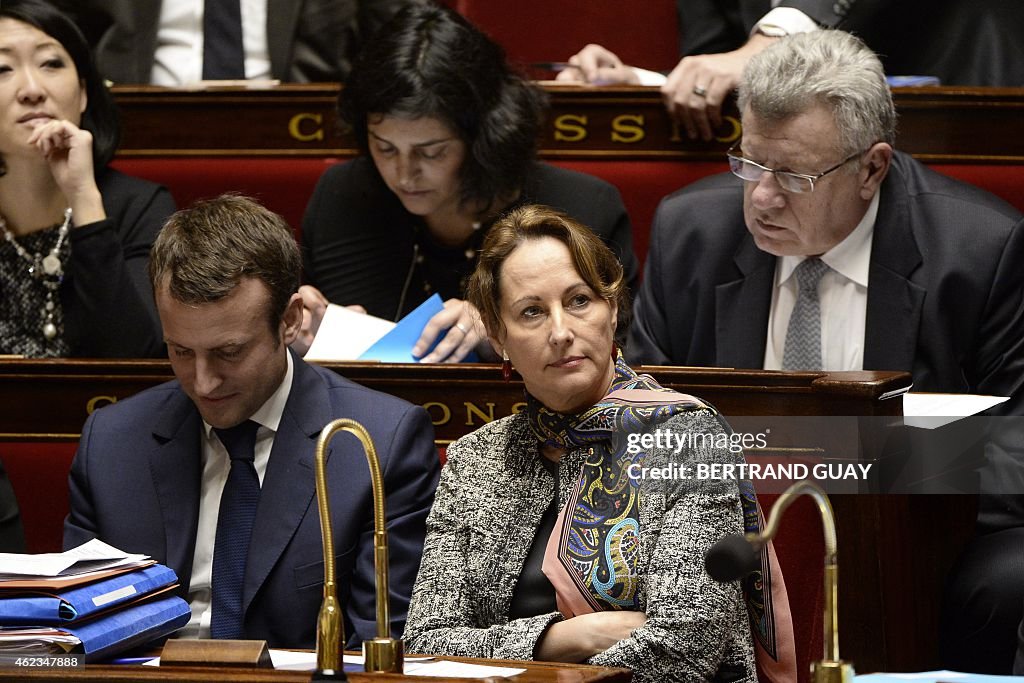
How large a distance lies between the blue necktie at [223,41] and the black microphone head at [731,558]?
2698mm

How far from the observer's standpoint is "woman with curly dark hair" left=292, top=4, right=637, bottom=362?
110 inches

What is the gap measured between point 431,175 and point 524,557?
1192 millimetres

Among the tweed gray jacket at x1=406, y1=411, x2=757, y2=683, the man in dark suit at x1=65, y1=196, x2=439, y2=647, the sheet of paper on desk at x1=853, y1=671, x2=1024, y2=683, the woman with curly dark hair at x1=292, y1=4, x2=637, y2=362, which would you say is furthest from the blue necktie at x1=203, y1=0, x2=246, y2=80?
the sheet of paper on desk at x1=853, y1=671, x2=1024, y2=683

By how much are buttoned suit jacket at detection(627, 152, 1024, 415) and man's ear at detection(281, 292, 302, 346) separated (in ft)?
2.53

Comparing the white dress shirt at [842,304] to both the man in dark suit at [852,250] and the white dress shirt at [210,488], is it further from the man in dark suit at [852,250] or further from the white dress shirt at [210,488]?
the white dress shirt at [210,488]

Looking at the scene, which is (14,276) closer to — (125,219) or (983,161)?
(125,219)

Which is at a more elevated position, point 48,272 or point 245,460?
point 48,272

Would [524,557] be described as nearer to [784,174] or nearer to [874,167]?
[784,174]

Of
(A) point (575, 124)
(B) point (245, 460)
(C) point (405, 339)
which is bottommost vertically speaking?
(B) point (245, 460)

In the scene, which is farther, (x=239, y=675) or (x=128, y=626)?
(x=128, y=626)

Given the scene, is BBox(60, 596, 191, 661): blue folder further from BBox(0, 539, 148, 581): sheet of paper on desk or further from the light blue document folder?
the light blue document folder

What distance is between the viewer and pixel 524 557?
1.81 metres

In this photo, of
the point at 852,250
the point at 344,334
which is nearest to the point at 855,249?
the point at 852,250

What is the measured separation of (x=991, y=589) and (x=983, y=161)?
1133 mm
